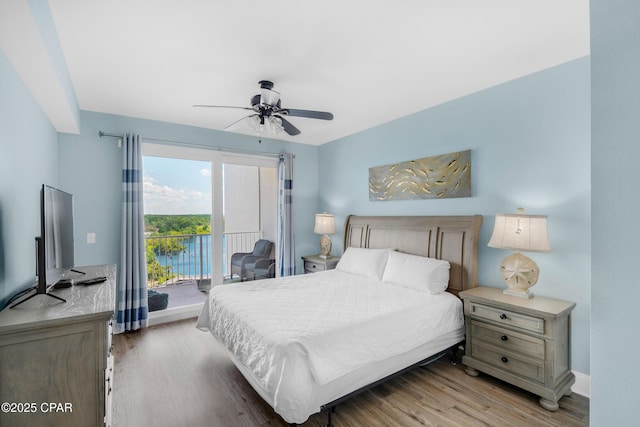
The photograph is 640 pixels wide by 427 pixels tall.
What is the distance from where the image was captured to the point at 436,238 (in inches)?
129

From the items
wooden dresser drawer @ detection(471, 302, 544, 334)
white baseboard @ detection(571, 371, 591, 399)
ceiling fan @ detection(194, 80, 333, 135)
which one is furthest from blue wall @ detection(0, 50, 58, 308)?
white baseboard @ detection(571, 371, 591, 399)

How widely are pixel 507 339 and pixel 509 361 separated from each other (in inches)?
6.8

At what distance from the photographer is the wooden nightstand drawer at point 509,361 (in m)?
2.25

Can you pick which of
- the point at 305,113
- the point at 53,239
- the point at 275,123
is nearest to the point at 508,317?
the point at 305,113

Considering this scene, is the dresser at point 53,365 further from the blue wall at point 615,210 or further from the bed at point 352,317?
the blue wall at point 615,210

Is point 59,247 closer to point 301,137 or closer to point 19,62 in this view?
point 19,62

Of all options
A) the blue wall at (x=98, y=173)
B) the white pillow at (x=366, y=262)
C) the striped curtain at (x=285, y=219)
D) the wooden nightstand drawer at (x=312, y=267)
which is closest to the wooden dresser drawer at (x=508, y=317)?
the white pillow at (x=366, y=262)

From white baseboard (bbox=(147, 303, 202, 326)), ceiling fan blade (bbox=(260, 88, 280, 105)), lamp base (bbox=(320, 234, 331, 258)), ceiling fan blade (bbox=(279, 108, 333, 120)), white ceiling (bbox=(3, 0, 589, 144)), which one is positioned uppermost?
white ceiling (bbox=(3, 0, 589, 144))

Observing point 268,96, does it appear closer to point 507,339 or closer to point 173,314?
point 507,339

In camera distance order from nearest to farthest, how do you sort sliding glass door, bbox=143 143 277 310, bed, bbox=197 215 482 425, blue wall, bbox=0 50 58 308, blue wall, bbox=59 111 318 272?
blue wall, bbox=0 50 58 308
bed, bbox=197 215 482 425
blue wall, bbox=59 111 318 272
sliding glass door, bbox=143 143 277 310

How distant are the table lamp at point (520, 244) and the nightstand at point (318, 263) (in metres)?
2.36

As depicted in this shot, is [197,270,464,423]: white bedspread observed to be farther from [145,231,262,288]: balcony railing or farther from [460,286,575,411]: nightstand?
[145,231,262,288]: balcony railing

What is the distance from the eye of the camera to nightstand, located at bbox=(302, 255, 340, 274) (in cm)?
449

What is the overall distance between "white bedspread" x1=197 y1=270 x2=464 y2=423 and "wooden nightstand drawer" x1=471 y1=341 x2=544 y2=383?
26cm
